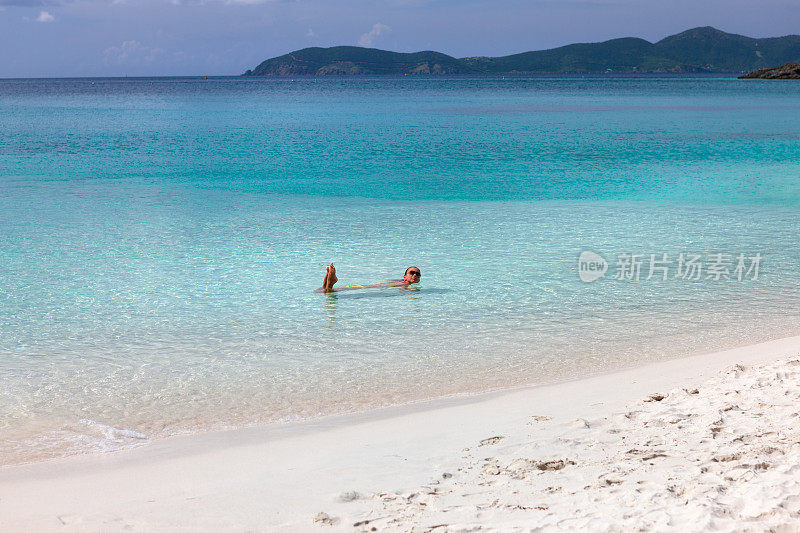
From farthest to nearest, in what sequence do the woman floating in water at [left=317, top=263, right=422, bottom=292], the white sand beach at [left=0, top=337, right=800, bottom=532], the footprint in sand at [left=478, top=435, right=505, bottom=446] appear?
the woman floating in water at [left=317, top=263, right=422, bottom=292] → the footprint in sand at [left=478, top=435, right=505, bottom=446] → the white sand beach at [left=0, top=337, right=800, bottom=532]

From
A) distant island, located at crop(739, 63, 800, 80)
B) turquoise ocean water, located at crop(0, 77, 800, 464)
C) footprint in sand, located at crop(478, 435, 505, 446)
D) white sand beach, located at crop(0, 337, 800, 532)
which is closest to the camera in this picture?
white sand beach, located at crop(0, 337, 800, 532)

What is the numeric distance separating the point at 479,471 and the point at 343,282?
6.79 metres

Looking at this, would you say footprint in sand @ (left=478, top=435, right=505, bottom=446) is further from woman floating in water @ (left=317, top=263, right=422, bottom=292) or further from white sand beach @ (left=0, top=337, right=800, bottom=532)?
woman floating in water @ (left=317, top=263, right=422, bottom=292)

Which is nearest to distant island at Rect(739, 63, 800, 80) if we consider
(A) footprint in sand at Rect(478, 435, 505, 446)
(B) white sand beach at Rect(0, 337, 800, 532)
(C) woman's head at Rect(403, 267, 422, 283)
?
(C) woman's head at Rect(403, 267, 422, 283)

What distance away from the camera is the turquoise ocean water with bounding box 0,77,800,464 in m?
7.18

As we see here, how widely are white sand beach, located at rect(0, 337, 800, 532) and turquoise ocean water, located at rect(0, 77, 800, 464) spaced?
85cm

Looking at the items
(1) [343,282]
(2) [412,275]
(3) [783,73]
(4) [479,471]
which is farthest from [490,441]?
(3) [783,73]

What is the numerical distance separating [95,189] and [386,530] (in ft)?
66.6

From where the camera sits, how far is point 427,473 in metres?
4.80

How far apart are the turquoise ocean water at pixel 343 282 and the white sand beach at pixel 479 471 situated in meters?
0.85

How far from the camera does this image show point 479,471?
186 inches

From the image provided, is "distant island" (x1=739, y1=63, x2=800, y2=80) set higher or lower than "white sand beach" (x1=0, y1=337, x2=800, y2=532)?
higher

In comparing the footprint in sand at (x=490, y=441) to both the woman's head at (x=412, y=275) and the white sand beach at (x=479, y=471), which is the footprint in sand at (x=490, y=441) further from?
the woman's head at (x=412, y=275)

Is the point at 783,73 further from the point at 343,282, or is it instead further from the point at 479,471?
the point at 479,471
